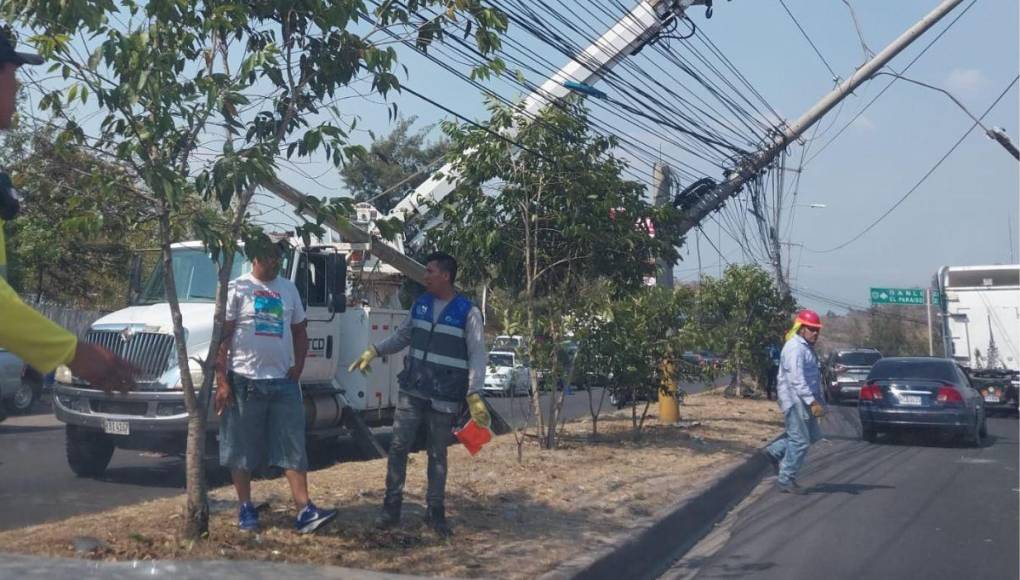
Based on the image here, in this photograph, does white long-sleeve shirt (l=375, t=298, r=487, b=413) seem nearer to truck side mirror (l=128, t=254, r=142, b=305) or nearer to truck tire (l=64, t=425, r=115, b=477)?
truck tire (l=64, t=425, r=115, b=477)

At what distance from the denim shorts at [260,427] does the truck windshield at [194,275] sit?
4795 millimetres

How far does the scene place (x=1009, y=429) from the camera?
20.4 metres

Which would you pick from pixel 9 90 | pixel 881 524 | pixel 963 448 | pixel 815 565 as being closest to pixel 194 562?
pixel 9 90

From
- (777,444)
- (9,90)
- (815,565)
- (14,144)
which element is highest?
(14,144)

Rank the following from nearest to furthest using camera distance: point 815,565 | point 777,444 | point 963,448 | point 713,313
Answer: point 815,565 < point 777,444 < point 963,448 < point 713,313

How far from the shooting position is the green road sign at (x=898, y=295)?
195 feet

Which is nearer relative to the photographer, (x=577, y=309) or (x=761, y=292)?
(x=577, y=309)

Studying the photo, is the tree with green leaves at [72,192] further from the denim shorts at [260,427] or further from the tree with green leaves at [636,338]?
the tree with green leaves at [636,338]

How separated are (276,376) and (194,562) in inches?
53.2

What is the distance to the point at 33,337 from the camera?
269cm

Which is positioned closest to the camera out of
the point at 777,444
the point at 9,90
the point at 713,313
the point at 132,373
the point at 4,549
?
the point at 9,90

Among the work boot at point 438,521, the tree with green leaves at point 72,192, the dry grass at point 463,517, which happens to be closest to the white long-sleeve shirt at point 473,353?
the work boot at point 438,521

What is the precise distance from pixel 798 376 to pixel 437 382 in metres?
5.00

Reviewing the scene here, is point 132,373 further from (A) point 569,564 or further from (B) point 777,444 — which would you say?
(B) point 777,444
